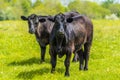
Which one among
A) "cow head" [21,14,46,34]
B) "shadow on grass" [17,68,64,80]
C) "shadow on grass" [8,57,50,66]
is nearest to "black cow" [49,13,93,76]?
"shadow on grass" [17,68,64,80]

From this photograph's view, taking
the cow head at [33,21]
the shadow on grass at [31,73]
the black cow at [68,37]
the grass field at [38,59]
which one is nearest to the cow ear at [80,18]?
the black cow at [68,37]

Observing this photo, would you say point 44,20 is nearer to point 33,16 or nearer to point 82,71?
point 33,16

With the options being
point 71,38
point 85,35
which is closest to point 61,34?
point 71,38

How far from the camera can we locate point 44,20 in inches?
808

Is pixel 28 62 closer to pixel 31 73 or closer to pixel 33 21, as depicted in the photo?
pixel 33 21

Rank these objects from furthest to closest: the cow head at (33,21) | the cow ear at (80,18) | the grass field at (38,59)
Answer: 1. the cow head at (33,21)
2. the cow ear at (80,18)
3. the grass field at (38,59)

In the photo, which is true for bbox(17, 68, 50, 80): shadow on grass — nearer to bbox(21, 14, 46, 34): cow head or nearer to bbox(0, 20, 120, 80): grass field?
bbox(0, 20, 120, 80): grass field

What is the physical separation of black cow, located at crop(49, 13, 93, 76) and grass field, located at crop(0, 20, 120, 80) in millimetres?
839

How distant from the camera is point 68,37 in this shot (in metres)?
17.6

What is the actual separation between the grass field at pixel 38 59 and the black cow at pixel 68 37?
2.75 feet

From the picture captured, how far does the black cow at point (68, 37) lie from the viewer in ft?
55.9

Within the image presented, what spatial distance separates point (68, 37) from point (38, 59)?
226 inches

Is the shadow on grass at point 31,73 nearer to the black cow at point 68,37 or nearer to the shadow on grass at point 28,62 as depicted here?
the black cow at point 68,37

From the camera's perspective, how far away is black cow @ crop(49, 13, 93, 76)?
671 inches
